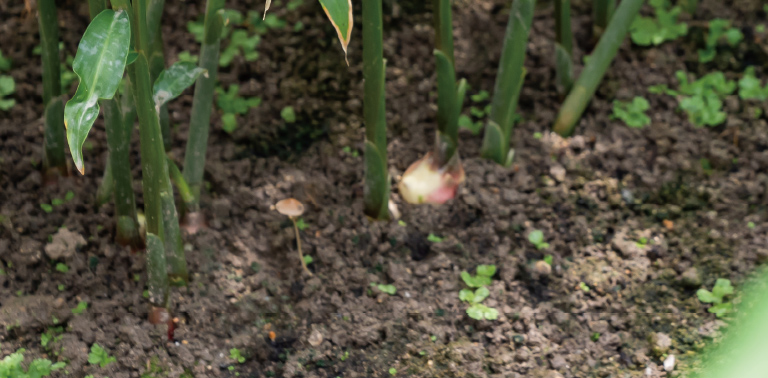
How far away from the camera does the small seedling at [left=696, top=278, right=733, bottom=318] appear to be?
1.50 metres

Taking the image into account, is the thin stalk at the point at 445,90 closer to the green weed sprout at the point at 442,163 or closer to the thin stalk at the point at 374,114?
the green weed sprout at the point at 442,163

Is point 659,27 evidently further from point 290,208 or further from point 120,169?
point 120,169

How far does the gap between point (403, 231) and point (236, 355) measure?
0.47 m

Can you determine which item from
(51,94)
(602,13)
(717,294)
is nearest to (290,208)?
(51,94)

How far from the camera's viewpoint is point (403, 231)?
1617 mm

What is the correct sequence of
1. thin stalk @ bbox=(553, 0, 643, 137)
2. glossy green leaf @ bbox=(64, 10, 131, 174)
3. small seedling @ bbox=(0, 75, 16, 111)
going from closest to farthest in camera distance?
glossy green leaf @ bbox=(64, 10, 131, 174)
thin stalk @ bbox=(553, 0, 643, 137)
small seedling @ bbox=(0, 75, 16, 111)

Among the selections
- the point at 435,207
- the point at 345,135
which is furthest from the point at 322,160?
the point at 435,207

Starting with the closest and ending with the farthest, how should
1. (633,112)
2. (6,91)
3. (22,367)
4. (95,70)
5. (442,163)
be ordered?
(95,70), (22,367), (442,163), (6,91), (633,112)

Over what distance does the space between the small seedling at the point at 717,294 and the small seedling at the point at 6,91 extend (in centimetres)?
172

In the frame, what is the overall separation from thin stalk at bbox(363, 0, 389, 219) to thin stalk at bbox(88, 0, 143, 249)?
18.2 inches

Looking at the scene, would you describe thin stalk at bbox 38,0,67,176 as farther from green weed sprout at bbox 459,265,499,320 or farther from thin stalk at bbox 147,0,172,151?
green weed sprout at bbox 459,265,499,320

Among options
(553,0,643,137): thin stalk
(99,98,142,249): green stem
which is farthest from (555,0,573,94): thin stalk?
(99,98,142,249): green stem

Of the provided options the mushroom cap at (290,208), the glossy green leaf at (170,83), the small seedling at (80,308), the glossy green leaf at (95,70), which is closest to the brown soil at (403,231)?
the small seedling at (80,308)

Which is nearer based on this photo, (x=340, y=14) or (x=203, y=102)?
(x=340, y=14)
